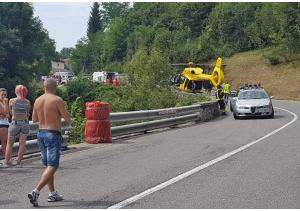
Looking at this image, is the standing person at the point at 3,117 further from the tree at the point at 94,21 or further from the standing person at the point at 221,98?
the tree at the point at 94,21

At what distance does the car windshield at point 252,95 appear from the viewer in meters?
25.6

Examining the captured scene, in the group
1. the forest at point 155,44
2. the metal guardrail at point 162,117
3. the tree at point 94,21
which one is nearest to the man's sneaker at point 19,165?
the metal guardrail at point 162,117

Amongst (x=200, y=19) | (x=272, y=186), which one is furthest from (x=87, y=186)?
(x=200, y=19)

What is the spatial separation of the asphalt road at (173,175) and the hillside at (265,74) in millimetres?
38570

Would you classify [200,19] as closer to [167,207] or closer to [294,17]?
[294,17]

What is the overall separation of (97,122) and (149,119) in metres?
4.66

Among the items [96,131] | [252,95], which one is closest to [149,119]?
[96,131]

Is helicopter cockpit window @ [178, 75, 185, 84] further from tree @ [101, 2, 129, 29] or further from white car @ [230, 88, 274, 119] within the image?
tree @ [101, 2, 129, 29]

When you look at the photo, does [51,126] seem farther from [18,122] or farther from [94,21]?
[94,21]

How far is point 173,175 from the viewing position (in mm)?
10047

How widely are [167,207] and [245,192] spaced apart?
4.88 ft

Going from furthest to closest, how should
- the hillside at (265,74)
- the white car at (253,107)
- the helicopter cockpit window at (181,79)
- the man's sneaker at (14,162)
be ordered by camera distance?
the hillside at (265,74) → the helicopter cockpit window at (181,79) → the white car at (253,107) → the man's sneaker at (14,162)

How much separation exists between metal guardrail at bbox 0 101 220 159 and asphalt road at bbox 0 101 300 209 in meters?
0.63

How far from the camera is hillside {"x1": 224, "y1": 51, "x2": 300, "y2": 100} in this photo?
56.0 m
